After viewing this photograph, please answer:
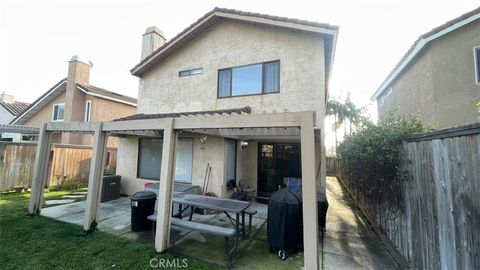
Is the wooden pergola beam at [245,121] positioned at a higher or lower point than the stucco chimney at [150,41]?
lower

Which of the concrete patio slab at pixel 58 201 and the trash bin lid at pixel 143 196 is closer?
the trash bin lid at pixel 143 196

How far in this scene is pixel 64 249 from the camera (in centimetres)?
557

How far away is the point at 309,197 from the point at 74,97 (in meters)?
20.2

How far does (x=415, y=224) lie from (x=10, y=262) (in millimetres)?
Answer: 8886

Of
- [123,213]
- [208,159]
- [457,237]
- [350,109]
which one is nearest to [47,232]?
[123,213]

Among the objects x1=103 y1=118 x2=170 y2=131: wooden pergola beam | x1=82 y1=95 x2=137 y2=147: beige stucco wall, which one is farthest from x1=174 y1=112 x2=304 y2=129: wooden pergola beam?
x1=82 y1=95 x2=137 y2=147: beige stucco wall

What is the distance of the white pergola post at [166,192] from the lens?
5582 millimetres

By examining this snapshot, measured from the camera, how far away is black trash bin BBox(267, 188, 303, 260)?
5.43 m

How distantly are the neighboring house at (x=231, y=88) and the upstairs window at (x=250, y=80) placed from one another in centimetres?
4

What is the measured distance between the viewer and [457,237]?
10.2 ft

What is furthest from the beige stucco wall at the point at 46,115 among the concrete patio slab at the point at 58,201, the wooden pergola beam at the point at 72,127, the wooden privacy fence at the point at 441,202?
the wooden privacy fence at the point at 441,202

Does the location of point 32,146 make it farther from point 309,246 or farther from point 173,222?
point 309,246

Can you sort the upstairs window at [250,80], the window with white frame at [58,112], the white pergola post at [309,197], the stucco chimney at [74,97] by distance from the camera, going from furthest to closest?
the window with white frame at [58,112] → the stucco chimney at [74,97] → the upstairs window at [250,80] → the white pergola post at [309,197]

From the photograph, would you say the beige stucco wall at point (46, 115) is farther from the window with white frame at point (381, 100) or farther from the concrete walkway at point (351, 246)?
the window with white frame at point (381, 100)
